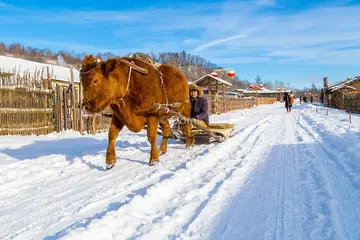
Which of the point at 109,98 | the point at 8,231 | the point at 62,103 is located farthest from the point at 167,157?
the point at 62,103

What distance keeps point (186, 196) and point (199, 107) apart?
527 centimetres

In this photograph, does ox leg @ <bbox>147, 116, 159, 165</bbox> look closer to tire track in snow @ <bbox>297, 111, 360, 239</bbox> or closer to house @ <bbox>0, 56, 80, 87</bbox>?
tire track in snow @ <bbox>297, 111, 360, 239</bbox>

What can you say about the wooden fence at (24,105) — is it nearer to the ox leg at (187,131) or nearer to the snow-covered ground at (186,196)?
the snow-covered ground at (186,196)

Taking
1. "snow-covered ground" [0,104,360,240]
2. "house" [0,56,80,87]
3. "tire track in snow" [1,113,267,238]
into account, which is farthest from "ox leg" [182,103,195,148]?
"house" [0,56,80,87]

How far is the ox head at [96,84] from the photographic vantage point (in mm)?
5012

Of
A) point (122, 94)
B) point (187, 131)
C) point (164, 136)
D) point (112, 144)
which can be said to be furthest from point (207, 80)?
point (122, 94)

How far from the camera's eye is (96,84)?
5.04 m

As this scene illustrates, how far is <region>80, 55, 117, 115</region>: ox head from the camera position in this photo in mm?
5012

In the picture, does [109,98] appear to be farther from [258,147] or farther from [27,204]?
[258,147]

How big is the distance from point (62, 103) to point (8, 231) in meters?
9.54

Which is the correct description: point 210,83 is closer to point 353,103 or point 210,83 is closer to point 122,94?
point 353,103

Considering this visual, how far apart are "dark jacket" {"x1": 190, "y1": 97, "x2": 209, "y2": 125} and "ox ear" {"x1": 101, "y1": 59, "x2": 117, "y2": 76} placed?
3917 mm

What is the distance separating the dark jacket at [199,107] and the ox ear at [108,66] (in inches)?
154

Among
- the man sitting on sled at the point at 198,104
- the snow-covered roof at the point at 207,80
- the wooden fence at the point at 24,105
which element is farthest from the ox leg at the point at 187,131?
the snow-covered roof at the point at 207,80
